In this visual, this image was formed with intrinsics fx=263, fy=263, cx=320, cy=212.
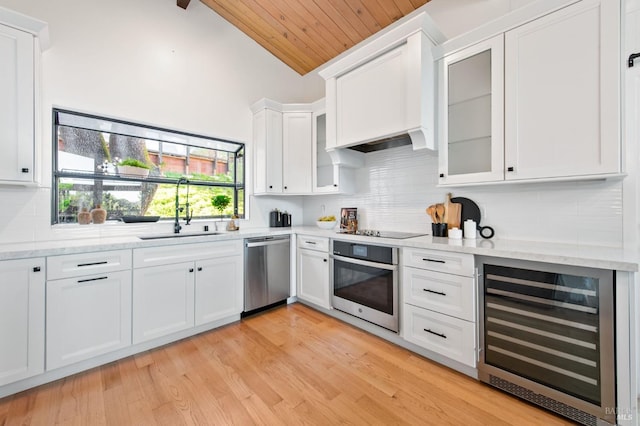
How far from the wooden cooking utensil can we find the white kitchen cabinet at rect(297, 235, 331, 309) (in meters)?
1.17

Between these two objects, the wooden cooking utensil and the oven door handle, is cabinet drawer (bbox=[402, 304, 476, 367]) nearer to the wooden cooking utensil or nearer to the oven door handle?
the oven door handle

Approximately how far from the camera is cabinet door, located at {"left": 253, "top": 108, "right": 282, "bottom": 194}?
330cm

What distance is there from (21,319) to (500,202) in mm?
3481

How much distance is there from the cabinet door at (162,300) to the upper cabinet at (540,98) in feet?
8.07

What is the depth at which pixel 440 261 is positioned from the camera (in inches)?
75.9

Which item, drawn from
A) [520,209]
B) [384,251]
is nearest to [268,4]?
[384,251]

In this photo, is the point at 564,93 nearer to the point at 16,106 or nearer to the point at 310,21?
the point at 310,21

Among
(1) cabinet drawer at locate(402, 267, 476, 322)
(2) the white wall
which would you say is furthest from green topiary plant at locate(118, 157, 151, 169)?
(1) cabinet drawer at locate(402, 267, 476, 322)

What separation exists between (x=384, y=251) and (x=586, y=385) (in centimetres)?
Result: 135

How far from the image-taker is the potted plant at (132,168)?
2.58 meters

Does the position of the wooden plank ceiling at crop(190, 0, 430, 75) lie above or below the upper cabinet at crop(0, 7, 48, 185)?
above

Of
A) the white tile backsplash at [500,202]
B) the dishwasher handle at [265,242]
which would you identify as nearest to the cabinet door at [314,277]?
the dishwasher handle at [265,242]

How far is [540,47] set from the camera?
1694 mm

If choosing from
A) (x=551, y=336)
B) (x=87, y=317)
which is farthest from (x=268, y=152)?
(x=551, y=336)
